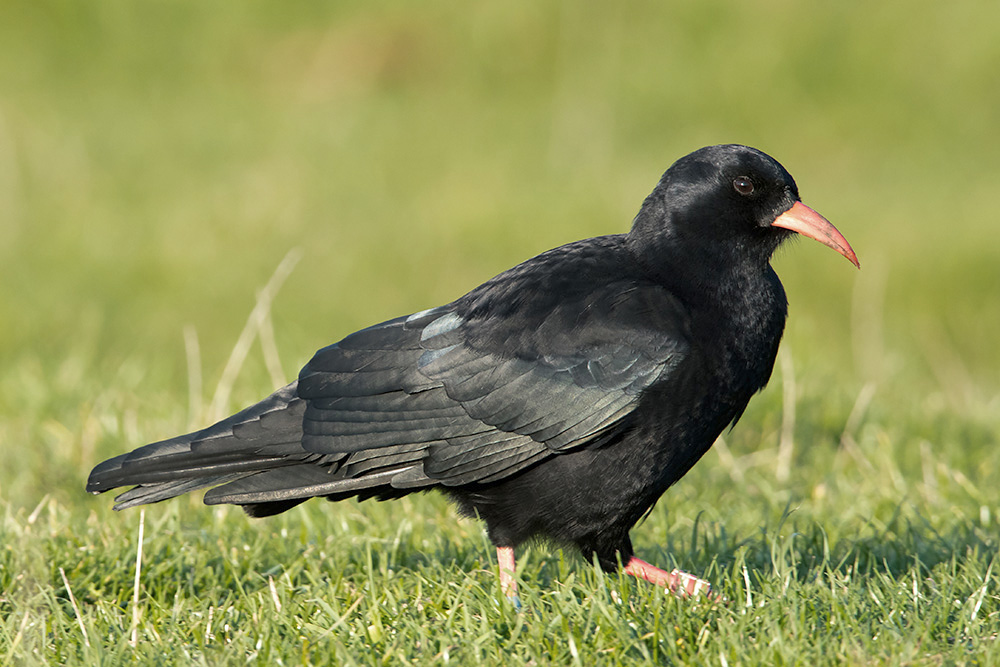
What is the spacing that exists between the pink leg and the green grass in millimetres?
65

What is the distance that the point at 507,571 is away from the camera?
11.4 ft

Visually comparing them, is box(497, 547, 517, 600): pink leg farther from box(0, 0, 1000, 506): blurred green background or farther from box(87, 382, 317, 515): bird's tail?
box(0, 0, 1000, 506): blurred green background

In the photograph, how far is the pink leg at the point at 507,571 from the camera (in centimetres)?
346

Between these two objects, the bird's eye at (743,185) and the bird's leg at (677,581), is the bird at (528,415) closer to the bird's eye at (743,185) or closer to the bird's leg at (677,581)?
the bird's leg at (677,581)

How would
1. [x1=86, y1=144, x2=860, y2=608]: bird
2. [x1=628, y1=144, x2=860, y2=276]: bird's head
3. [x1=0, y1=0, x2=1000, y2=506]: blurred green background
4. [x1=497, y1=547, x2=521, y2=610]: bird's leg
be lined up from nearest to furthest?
[x1=497, y1=547, x2=521, y2=610]: bird's leg < [x1=86, y1=144, x2=860, y2=608]: bird < [x1=628, y1=144, x2=860, y2=276]: bird's head < [x1=0, y1=0, x2=1000, y2=506]: blurred green background

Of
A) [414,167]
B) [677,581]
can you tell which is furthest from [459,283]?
[677,581]

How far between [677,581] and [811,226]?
134 cm

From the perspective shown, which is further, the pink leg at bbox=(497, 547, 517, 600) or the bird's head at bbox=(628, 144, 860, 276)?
the bird's head at bbox=(628, 144, 860, 276)

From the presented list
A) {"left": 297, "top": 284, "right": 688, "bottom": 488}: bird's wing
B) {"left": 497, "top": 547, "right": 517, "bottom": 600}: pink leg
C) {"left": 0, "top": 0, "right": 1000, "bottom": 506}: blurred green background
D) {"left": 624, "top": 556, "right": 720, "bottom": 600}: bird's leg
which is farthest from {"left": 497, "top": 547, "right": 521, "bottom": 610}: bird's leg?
{"left": 0, "top": 0, "right": 1000, "bottom": 506}: blurred green background

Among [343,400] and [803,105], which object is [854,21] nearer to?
[803,105]

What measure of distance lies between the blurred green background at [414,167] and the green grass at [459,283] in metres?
0.04

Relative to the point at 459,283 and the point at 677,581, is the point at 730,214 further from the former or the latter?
the point at 459,283

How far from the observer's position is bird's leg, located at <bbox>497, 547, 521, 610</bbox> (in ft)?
11.2

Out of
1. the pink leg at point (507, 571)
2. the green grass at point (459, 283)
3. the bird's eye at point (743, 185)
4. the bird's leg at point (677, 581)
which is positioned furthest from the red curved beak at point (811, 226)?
the pink leg at point (507, 571)
